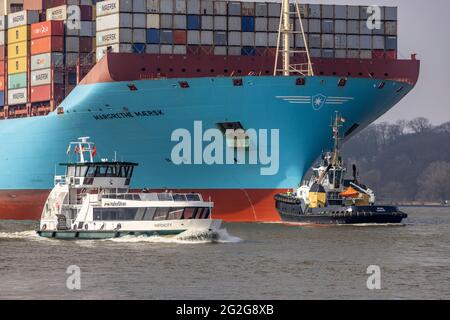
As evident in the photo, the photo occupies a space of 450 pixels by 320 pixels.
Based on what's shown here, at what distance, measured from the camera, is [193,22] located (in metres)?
78.8

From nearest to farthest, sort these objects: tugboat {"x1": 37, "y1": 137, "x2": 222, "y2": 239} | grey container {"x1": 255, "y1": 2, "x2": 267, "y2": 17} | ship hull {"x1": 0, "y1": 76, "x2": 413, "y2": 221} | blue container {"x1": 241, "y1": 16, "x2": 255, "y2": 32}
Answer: tugboat {"x1": 37, "y1": 137, "x2": 222, "y2": 239} → ship hull {"x1": 0, "y1": 76, "x2": 413, "y2": 221} → blue container {"x1": 241, "y1": 16, "x2": 255, "y2": 32} → grey container {"x1": 255, "y1": 2, "x2": 267, "y2": 17}

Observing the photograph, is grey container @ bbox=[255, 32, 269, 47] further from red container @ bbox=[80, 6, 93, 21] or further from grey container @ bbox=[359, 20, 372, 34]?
red container @ bbox=[80, 6, 93, 21]

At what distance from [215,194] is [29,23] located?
22.4 metres

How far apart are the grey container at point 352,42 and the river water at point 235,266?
18255mm

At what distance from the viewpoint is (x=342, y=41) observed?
81062 mm

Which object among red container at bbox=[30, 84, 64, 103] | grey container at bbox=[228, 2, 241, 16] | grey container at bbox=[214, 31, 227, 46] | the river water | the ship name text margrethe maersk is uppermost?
grey container at bbox=[228, 2, 241, 16]

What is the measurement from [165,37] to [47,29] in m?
11.7

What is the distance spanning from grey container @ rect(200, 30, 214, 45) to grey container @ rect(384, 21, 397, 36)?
11.9 meters

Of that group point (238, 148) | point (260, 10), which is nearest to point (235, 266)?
point (238, 148)

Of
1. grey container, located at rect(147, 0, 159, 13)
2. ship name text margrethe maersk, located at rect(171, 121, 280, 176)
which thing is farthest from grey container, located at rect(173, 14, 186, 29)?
ship name text margrethe maersk, located at rect(171, 121, 280, 176)

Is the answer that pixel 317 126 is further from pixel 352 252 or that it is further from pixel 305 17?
pixel 352 252

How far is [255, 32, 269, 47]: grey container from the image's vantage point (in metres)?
79.2

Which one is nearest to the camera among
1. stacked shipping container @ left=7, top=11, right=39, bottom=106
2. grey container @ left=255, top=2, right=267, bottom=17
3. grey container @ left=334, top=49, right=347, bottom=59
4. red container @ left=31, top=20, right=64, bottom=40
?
grey container @ left=255, top=2, right=267, bottom=17
